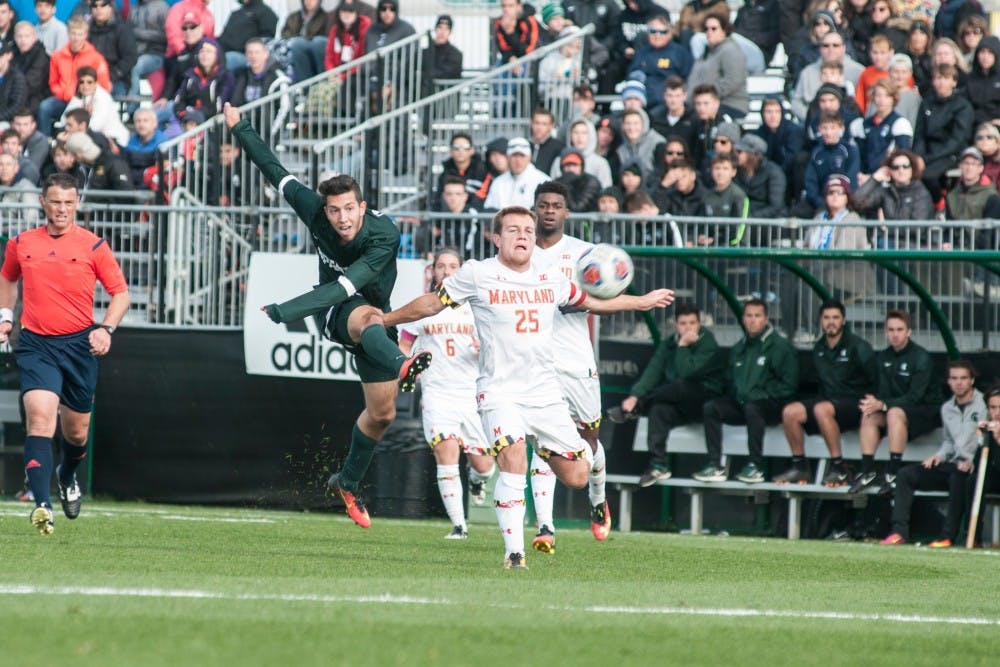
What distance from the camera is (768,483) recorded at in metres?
15.3

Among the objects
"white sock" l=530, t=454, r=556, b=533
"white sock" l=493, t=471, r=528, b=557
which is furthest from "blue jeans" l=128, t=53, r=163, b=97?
"white sock" l=493, t=471, r=528, b=557

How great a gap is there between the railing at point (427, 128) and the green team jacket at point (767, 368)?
386cm

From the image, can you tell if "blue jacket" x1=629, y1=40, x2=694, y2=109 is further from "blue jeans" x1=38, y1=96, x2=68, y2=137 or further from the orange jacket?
"blue jeans" x1=38, y1=96, x2=68, y2=137

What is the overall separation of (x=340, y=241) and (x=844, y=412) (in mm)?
6239

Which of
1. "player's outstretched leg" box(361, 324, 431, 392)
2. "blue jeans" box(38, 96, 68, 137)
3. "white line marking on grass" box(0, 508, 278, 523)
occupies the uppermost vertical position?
"blue jeans" box(38, 96, 68, 137)

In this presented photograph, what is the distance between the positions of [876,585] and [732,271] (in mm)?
6314

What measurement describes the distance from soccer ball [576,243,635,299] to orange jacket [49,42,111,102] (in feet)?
42.3

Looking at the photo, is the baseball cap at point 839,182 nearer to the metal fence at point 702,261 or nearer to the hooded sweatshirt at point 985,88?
the metal fence at point 702,261

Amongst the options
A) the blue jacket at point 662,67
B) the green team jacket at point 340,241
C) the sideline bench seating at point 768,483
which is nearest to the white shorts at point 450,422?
the green team jacket at point 340,241

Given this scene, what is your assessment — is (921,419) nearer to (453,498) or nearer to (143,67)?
(453,498)

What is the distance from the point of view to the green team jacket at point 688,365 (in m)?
15.4

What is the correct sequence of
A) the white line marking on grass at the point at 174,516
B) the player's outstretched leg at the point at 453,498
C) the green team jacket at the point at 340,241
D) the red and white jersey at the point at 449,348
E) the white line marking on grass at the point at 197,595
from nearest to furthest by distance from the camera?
the white line marking on grass at the point at 197,595
the green team jacket at the point at 340,241
the player's outstretched leg at the point at 453,498
the red and white jersey at the point at 449,348
the white line marking on grass at the point at 174,516

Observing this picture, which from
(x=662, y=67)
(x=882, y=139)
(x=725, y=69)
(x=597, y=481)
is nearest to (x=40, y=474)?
(x=597, y=481)

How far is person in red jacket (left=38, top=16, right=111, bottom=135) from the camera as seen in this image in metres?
21.8
